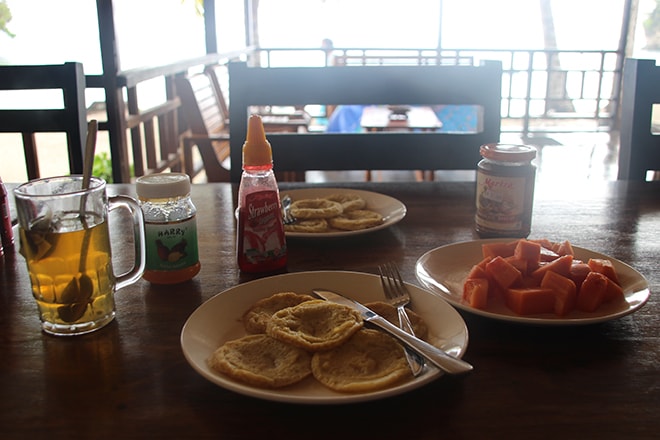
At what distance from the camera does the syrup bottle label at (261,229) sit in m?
0.84

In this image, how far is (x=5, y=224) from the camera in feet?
3.21

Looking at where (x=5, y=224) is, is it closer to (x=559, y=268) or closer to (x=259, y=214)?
(x=259, y=214)

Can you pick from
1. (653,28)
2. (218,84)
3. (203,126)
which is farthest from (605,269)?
(653,28)

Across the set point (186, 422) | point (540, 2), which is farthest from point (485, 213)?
point (540, 2)

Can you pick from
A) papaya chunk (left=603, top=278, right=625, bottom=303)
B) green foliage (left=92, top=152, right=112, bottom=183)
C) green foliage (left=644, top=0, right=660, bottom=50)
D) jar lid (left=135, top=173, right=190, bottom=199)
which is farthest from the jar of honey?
green foliage (left=644, top=0, right=660, bottom=50)

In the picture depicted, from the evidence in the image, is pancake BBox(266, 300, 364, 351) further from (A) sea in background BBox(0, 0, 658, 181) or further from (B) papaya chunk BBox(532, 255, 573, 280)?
(A) sea in background BBox(0, 0, 658, 181)

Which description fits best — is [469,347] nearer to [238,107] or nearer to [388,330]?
[388,330]

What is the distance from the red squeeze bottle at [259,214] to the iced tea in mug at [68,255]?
20 centimetres

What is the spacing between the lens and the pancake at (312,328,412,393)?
1.74ft

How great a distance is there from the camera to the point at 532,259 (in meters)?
0.75

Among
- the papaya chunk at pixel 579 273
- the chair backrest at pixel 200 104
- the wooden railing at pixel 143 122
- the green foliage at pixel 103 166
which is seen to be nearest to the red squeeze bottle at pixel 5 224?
the papaya chunk at pixel 579 273

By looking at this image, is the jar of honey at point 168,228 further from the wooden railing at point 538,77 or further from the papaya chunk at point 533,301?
the wooden railing at point 538,77

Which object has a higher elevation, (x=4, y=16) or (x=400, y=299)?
(x=4, y=16)

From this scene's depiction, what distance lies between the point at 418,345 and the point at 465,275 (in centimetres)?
29
